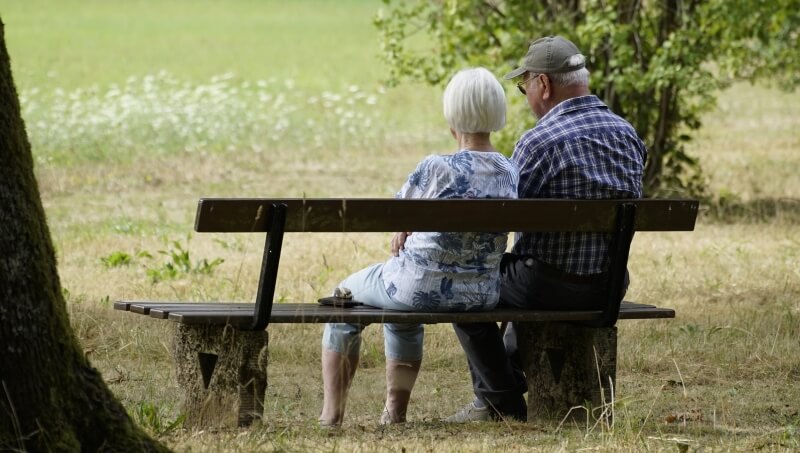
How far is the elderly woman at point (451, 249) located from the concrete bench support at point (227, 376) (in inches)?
15.2

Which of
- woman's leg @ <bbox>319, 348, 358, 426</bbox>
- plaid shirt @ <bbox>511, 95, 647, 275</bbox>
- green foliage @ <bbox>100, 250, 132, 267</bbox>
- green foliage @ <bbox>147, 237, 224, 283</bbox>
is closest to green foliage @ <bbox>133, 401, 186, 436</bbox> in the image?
woman's leg @ <bbox>319, 348, 358, 426</bbox>

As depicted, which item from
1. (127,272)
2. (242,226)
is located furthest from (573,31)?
(242,226)

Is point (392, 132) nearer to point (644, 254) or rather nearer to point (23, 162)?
point (644, 254)

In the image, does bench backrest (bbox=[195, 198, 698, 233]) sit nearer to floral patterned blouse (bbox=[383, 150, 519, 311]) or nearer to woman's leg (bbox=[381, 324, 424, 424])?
floral patterned blouse (bbox=[383, 150, 519, 311])

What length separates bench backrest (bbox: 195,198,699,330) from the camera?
4.84m

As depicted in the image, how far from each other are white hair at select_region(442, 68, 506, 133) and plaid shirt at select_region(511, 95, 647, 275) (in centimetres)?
34

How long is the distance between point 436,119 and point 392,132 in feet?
8.37

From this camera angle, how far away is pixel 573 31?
1280 cm

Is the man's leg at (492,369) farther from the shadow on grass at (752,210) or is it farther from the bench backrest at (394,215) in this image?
the shadow on grass at (752,210)

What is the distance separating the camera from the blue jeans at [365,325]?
5332mm

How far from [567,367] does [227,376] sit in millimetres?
1459

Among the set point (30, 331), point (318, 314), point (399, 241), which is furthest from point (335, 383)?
point (30, 331)

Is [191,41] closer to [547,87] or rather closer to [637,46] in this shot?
[637,46]

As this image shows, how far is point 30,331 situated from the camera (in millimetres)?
3939
